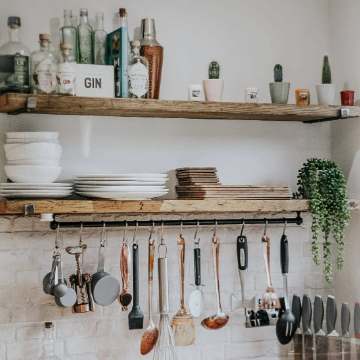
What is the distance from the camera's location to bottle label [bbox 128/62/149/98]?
7.68ft

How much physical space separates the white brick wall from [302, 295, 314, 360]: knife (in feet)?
0.38

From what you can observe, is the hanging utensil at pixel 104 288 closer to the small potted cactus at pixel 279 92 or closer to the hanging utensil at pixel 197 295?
the hanging utensil at pixel 197 295

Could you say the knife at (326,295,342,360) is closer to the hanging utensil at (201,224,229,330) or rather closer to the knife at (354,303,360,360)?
the knife at (354,303,360,360)

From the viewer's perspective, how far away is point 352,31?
8.91ft

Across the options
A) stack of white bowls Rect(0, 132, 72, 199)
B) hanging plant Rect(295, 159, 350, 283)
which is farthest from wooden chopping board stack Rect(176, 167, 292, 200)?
stack of white bowls Rect(0, 132, 72, 199)

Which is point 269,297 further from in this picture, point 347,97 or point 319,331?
point 347,97

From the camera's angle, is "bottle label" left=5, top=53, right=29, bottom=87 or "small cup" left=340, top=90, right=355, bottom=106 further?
"small cup" left=340, top=90, right=355, bottom=106

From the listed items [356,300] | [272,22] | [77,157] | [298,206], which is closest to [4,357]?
[77,157]

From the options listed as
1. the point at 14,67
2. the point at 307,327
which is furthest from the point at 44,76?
the point at 307,327

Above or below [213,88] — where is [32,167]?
below

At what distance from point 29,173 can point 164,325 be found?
0.79m

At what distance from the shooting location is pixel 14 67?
7.38 ft

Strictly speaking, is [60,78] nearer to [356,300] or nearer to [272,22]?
[272,22]

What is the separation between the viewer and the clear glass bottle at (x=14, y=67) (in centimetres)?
224
